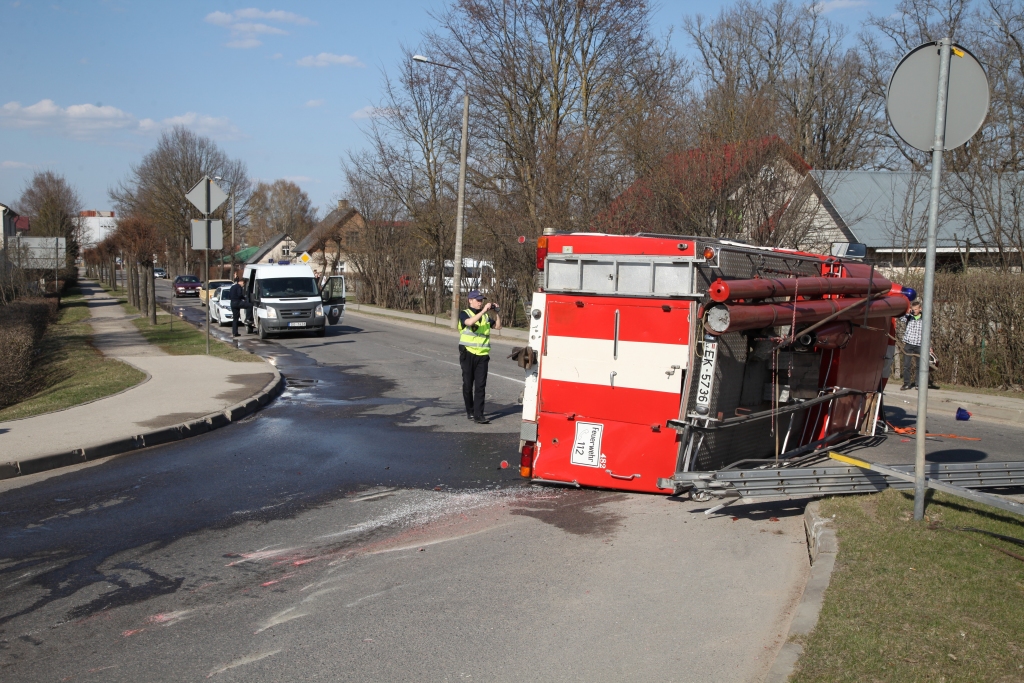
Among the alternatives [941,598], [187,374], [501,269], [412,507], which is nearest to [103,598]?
[412,507]

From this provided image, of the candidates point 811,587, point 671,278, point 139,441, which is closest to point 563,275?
point 671,278

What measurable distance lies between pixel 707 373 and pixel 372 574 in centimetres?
309

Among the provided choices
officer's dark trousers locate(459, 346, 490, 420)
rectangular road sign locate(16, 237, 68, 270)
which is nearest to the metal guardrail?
officer's dark trousers locate(459, 346, 490, 420)

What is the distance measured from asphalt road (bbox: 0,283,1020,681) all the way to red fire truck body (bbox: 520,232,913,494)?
18.3 inches

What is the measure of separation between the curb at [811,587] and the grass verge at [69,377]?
9.97 metres

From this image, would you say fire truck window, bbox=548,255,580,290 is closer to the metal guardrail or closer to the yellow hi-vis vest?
the metal guardrail

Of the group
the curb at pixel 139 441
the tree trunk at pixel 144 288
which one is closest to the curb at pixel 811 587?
the curb at pixel 139 441

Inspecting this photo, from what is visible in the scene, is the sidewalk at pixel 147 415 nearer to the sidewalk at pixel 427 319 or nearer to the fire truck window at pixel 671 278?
the fire truck window at pixel 671 278

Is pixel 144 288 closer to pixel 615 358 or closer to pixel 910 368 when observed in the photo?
pixel 910 368

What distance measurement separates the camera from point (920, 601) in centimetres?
467

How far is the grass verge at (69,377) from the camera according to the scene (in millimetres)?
12234

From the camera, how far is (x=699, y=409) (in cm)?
684

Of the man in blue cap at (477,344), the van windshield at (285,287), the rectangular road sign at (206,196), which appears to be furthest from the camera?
the van windshield at (285,287)

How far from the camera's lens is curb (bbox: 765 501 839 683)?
399 cm
